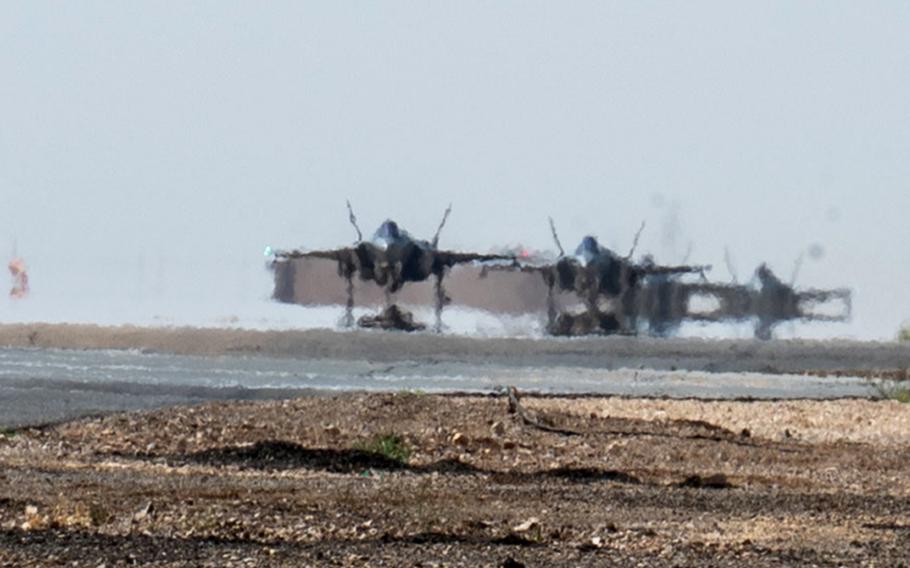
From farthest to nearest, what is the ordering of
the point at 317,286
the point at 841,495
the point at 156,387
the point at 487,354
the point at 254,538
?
the point at 317,286 < the point at 487,354 < the point at 156,387 < the point at 841,495 < the point at 254,538

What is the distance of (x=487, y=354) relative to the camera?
4594 centimetres

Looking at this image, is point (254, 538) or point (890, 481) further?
point (890, 481)

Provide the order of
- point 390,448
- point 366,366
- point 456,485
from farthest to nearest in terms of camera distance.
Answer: point 366,366, point 390,448, point 456,485

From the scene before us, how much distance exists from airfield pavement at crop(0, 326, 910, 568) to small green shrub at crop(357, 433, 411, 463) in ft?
0.12

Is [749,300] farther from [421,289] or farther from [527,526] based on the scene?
[527,526]

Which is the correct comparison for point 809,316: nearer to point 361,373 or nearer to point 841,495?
point 361,373

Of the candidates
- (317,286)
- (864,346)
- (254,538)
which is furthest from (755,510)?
(317,286)

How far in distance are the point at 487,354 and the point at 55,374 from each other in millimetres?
15283

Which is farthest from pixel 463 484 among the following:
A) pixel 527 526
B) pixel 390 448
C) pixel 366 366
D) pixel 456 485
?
pixel 366 366

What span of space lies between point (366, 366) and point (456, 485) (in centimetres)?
2338

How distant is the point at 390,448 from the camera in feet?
62.3

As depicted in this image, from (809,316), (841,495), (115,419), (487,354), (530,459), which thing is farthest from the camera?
(809,316)

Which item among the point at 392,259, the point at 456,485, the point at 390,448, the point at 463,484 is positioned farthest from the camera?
the point at 392,259

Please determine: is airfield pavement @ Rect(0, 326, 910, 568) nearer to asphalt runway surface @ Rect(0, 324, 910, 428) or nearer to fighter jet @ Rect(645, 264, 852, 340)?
asphalt runway surface @ Rect(0, 324, 910, 428)
